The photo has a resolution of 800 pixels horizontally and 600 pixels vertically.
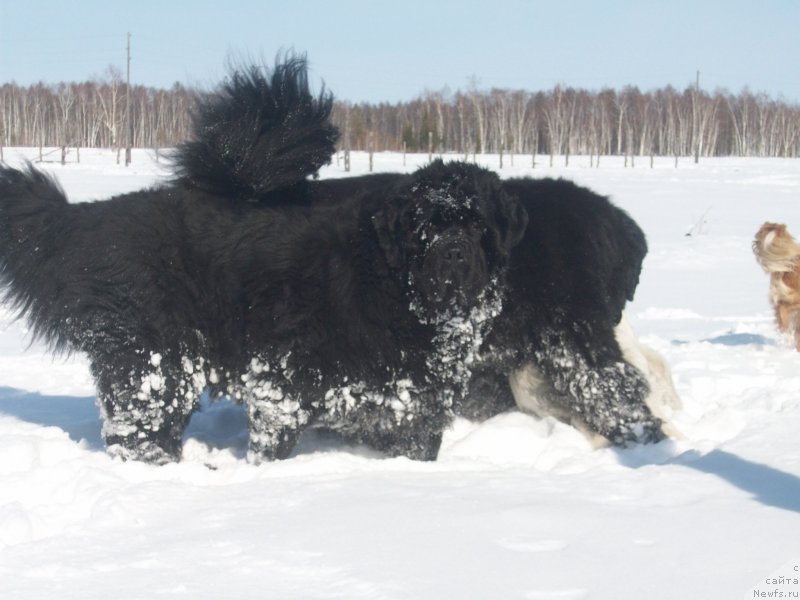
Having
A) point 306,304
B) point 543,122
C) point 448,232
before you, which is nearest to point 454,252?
point 448,232

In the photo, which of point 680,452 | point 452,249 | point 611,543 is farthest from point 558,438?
point 611,543

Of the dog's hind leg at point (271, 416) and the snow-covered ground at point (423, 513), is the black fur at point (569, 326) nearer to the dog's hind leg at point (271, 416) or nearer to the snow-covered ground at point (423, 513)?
A: the snow-covered ground at point (423, 513)

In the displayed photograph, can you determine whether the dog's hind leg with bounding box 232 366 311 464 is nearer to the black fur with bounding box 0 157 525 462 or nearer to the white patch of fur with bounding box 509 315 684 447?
the black fur with bounding box 0 157 525 462

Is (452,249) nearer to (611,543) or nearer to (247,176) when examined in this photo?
(247,176)

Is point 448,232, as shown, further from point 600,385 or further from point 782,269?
point 782,269

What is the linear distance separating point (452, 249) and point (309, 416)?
1.09 meters

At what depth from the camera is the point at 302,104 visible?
5.17 metres

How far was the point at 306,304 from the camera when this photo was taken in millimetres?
4453

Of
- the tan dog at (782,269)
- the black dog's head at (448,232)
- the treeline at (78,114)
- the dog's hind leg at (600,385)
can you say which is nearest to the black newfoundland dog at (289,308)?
the black dog's head at (448,232)

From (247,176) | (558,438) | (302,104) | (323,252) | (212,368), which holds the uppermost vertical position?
(302,104)

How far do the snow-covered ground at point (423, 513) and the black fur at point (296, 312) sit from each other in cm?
25

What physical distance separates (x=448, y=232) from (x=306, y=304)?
0.78m

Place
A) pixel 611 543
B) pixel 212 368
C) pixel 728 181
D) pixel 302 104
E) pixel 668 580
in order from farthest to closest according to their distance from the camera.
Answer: pixel 728 181 → pixel 302 104 → pixel 212 368 → pixel 611 543 → pixel 668 580

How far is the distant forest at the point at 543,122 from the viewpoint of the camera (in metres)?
90.3
